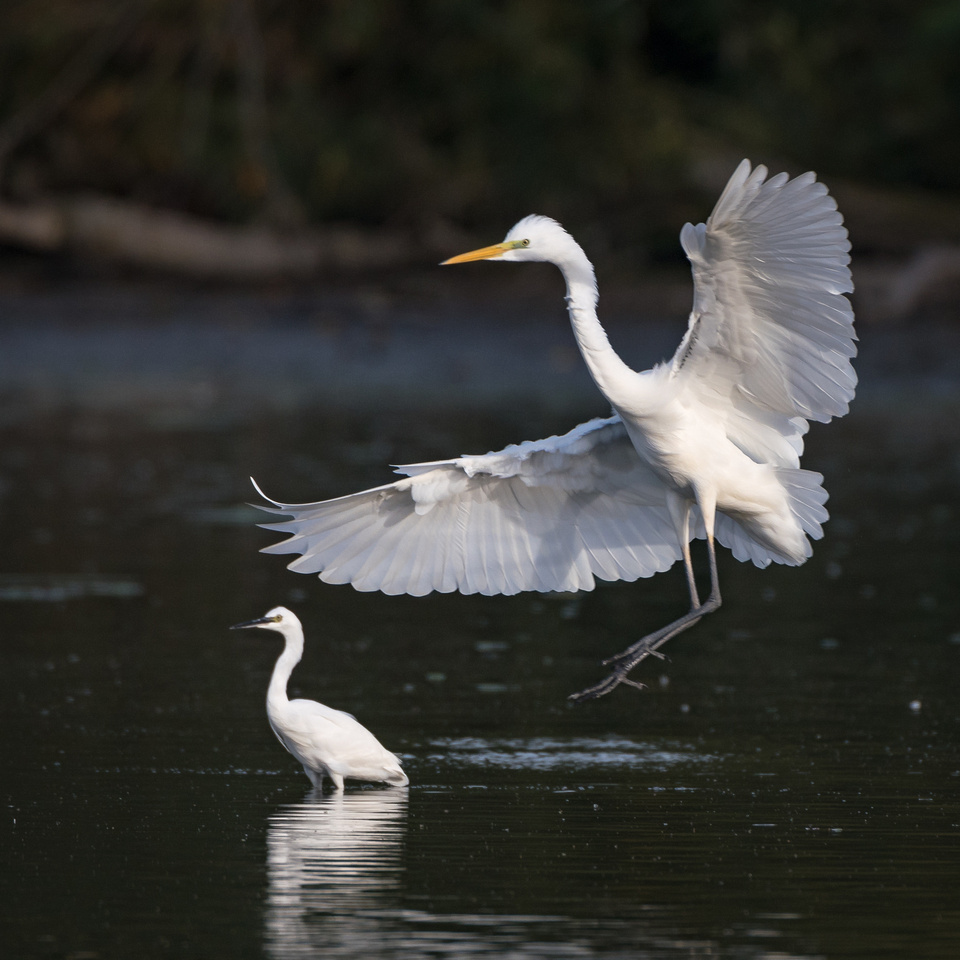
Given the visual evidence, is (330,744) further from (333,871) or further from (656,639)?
(656,639)

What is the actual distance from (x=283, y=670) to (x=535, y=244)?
1.94m

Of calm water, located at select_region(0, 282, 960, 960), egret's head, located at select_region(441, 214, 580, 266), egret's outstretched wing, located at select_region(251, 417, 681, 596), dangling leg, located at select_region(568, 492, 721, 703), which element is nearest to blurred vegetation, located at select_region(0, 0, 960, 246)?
calm water, located at select_region(0, 282, 960, 960)

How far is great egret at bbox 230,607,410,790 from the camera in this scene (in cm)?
697

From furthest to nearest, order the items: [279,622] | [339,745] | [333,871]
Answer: [279,622], [339,745], [333,871]

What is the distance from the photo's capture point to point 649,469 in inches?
314

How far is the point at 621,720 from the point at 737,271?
2.25 metres

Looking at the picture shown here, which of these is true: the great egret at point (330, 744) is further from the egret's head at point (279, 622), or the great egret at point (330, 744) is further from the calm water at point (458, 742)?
Result: the egret's head at point (279, 622)

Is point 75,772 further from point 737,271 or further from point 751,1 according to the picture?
point 751,1

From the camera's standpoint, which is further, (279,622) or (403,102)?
(403,102)

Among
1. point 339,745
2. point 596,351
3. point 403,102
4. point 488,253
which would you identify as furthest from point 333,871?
point 403,102

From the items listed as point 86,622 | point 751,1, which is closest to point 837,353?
point 86,622

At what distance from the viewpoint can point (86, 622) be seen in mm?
9852

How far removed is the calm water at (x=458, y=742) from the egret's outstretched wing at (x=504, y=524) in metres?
0.64

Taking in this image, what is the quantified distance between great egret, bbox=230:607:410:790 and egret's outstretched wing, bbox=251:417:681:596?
2.14 feet
